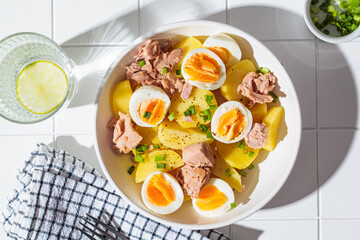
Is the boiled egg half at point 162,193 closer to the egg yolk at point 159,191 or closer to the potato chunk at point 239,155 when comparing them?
the egg yolk at point 159,191

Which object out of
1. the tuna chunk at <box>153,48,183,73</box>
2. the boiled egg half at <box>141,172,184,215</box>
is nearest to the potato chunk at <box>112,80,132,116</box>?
the tuna chunk at <box>153,48,183,73</box>

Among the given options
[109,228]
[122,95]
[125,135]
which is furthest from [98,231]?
[122,95]

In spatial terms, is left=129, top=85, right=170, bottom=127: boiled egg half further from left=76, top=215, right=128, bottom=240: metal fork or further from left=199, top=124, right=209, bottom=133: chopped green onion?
left=76, top=215, right=128, bottom=240: metal fork

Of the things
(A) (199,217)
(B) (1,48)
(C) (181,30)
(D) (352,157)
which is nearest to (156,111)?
(C) (181,30)

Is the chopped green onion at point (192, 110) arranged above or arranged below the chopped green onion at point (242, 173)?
above

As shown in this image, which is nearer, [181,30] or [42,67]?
[181,30]

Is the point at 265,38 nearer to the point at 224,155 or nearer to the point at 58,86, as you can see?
the point at 224,155

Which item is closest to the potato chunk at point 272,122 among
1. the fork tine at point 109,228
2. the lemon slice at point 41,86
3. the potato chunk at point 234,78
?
the potato chunk at point 234,78
